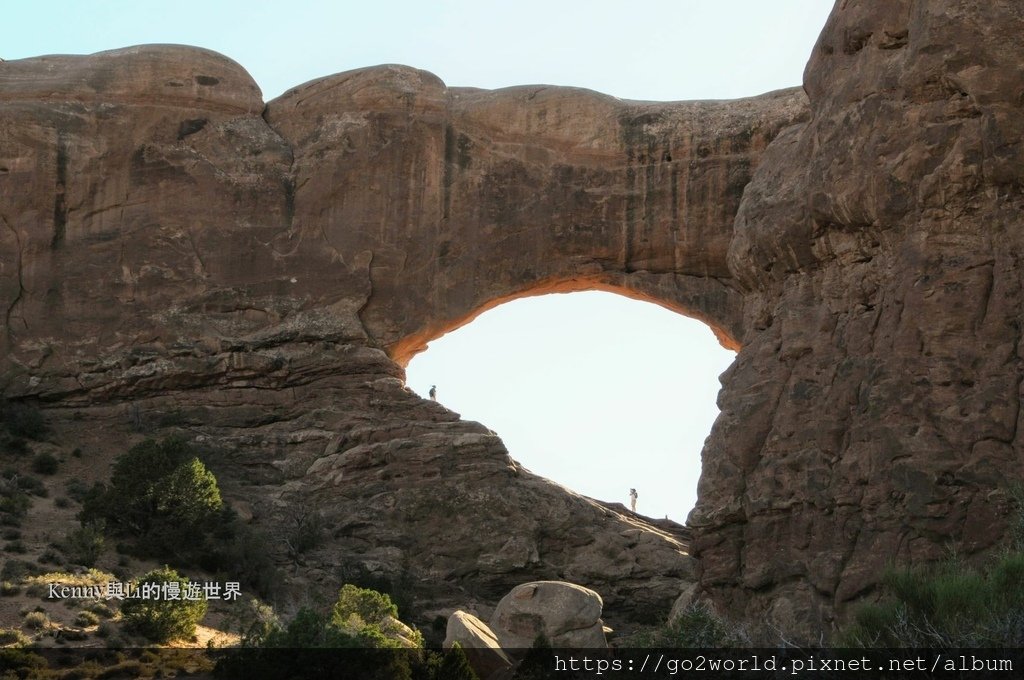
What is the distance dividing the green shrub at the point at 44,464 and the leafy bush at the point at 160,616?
28.0 ft

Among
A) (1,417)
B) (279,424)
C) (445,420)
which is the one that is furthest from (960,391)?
(1,417)

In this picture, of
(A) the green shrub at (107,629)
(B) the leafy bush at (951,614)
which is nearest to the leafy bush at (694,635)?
(B) the leafy bush at (951,614)

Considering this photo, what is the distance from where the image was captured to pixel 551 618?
29.0 m

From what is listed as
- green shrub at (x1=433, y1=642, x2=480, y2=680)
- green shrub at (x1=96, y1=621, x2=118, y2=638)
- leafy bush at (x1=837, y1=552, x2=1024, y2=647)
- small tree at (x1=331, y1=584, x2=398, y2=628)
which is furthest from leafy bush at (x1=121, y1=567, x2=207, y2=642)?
leafy bush at (x1=837, y1=552, x2=1024, y2=647)

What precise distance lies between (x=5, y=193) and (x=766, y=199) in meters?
17.7

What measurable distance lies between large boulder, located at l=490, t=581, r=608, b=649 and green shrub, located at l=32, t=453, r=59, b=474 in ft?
38.3

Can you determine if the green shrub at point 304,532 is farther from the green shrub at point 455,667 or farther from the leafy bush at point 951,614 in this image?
the leafy bush at point 951,614

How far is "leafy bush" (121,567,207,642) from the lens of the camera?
28656mm

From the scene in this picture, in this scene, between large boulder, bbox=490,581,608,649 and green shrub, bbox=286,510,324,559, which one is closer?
large boulder, bbox=490,581,608,649

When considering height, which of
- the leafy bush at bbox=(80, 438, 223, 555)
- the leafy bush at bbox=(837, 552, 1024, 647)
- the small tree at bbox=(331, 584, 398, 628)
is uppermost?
the leafy bush at bbox=(837, 552, 1024, 647)

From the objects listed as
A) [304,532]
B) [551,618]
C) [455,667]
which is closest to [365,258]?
[304,532]

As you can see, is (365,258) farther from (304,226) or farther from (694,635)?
(694,635)

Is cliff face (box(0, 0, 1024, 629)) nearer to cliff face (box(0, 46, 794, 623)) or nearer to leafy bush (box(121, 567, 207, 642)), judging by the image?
cliff face (box(0, 46, 794, 623))

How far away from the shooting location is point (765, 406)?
3011 cm
